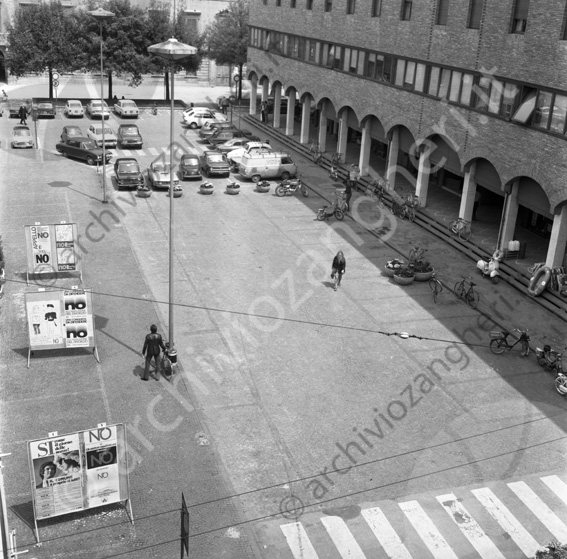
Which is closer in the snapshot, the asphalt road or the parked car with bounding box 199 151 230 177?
the asphalt road

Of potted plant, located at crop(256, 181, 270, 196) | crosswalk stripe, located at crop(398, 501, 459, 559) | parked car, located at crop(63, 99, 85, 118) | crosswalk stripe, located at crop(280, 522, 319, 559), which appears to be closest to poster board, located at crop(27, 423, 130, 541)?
crosswalk stripe, located at crop(280, 522, 319, 559)

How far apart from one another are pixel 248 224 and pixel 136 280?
9677 millimetres

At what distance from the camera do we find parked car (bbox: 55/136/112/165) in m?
48.0

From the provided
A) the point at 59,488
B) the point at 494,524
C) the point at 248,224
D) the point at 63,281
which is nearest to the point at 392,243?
the point at 248,224

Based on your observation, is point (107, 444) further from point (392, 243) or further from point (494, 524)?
point (392, 243)

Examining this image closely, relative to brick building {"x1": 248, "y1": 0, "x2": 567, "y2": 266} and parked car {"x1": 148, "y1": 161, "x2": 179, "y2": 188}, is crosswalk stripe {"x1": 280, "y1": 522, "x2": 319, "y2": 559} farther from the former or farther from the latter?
parked car {"x1": 148, "y1": 161, "x2": 179, "y2": 188}

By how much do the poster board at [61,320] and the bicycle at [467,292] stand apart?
14.7 metres

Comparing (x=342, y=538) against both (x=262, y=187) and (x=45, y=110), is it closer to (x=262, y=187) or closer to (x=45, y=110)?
(x=262, y=187)

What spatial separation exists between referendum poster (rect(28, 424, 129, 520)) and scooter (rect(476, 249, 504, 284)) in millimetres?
20434

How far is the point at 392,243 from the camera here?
3631cm

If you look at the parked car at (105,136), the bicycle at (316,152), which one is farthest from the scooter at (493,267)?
the parked car at (105,136)

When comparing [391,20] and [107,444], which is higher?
[391,20]

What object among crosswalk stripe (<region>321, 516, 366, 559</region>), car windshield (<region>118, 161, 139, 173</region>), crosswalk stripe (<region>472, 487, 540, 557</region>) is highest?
car windshield (<region>118, 161, 139, 173</region>)

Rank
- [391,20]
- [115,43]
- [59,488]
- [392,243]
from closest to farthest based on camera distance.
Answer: [59,488] < [392,243] < [391,20] < [115,43]
